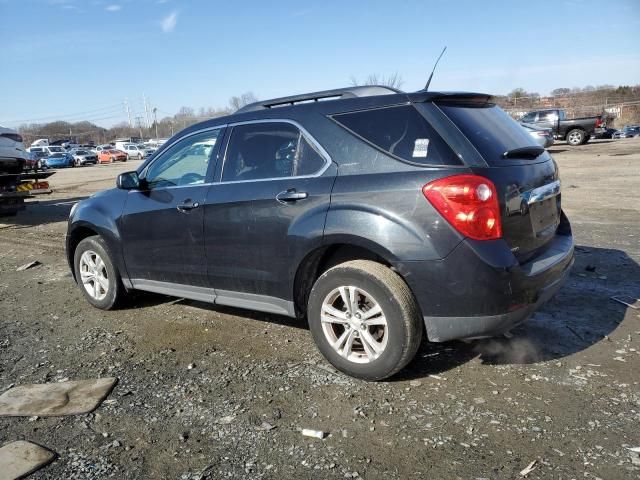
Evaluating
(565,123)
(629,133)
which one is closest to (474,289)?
(565,123)

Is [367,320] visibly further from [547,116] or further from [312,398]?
[547,116]

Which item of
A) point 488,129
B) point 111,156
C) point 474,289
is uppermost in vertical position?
point 488,129

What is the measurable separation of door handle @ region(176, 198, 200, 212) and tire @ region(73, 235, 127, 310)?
122 centimetres

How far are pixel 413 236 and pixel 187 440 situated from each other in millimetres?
1732

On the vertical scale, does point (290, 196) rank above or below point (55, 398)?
above

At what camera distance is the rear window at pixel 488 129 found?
10.7 ft

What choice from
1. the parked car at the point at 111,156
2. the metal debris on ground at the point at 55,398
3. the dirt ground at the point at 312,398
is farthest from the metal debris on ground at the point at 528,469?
the parked car at the point at 111,156

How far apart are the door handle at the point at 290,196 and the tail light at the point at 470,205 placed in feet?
3.09

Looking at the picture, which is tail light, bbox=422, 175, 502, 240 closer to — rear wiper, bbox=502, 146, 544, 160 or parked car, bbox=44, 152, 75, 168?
rear wiper, bbox=502, 146, 544, 160

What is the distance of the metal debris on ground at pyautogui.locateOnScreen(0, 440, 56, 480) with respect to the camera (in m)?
2.68

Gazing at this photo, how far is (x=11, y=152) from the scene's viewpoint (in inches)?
474

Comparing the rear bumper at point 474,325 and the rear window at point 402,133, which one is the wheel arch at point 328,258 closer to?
the rear bumper at point 474,325

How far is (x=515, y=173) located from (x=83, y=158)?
159 ft

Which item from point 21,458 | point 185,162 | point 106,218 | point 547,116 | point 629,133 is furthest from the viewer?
point 629,133
